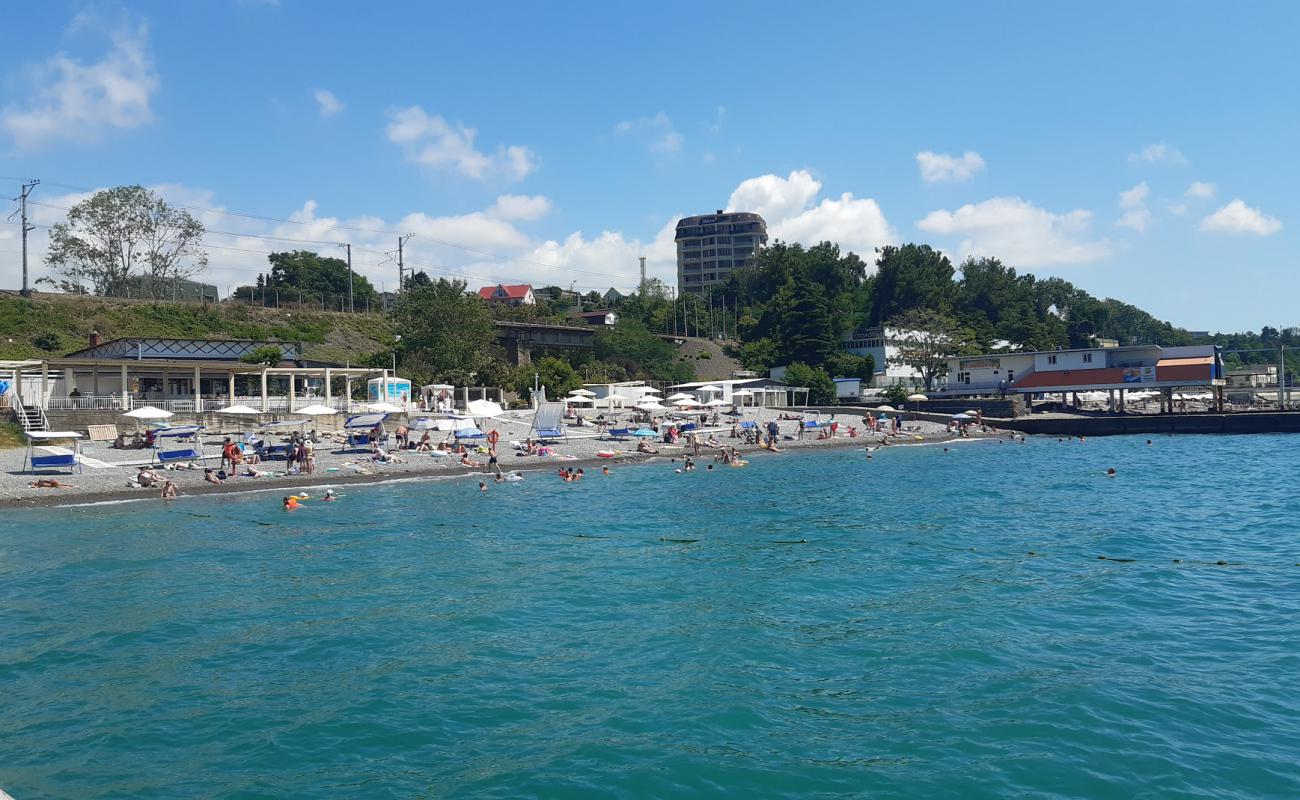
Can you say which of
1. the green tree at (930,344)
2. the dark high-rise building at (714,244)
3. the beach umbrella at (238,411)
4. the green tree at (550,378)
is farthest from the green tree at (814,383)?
the dark high-rise building at (714,244)

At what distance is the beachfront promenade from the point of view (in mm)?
26672

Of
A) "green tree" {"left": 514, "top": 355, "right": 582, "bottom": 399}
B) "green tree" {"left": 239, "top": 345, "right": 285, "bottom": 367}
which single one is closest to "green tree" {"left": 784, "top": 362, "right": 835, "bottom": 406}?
"green tree" {"left": 514, "top": 355, "right": 582, "bottom": 399}

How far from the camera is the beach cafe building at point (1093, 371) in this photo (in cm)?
5994

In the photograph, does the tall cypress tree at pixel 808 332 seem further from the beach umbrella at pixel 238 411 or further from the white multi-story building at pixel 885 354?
the beach umbrella at pixel 238 411

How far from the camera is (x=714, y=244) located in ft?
544

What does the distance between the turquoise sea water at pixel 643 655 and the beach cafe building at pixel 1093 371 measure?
39377 millimetres

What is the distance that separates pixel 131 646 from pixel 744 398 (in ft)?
172

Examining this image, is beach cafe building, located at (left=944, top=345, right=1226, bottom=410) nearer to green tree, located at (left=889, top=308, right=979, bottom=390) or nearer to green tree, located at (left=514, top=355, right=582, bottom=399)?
green tree, located at (left=889, top=308, right=979, bottom=390)

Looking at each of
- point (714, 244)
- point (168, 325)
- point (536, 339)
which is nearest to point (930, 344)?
point (536, 339)

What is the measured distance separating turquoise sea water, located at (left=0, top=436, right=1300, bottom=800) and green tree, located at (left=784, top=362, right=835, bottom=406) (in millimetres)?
43777

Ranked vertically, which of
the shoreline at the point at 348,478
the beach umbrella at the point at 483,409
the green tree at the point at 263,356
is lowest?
the shoreline at the point at 348,478

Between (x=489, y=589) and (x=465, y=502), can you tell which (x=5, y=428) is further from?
(x=489, y=589)

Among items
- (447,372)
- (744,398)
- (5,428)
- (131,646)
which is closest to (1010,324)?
(744,398)

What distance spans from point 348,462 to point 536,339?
40257 mm
